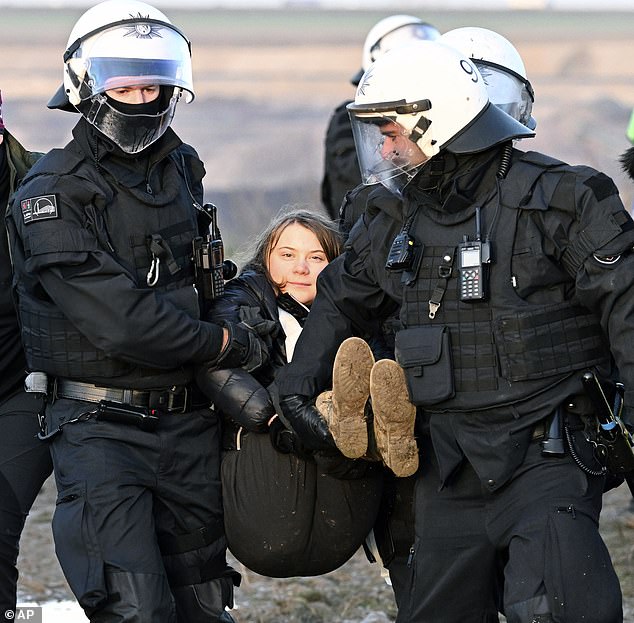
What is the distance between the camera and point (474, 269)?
4027 mm

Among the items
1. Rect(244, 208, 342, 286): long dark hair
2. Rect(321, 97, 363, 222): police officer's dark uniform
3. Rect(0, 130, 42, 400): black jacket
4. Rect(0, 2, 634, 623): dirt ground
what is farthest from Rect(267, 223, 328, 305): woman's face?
Rect(0, 2, 634, 623): dirt ground

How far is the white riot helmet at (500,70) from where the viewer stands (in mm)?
4973

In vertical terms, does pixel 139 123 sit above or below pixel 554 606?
above

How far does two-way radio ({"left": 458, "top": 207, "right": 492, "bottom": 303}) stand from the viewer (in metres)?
4.02

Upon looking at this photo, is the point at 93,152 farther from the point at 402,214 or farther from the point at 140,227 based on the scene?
the point at 402,214

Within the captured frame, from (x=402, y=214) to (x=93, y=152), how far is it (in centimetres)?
108

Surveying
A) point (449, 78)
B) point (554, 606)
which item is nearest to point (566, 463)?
point (554, 606)

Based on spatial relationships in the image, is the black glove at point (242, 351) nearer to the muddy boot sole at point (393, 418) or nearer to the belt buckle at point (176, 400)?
the belt buckle at point (176, 400)

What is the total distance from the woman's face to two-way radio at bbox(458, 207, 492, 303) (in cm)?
97

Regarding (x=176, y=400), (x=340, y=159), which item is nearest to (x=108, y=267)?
(x=176, y=400)

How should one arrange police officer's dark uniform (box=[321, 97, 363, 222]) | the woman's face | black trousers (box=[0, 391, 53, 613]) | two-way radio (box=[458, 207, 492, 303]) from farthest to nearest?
police officer's dark uniform (box=[321, 97, 363, 222])
the woman's face
black trousers (box=[0, 391, 53, 613])
two-way radio (box=[458, 207, 492, 303])

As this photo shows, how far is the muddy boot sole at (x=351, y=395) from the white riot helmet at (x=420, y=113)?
1.86 feet

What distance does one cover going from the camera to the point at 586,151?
16.5 metres

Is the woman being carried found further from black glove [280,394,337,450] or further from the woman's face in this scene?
the woman's face
